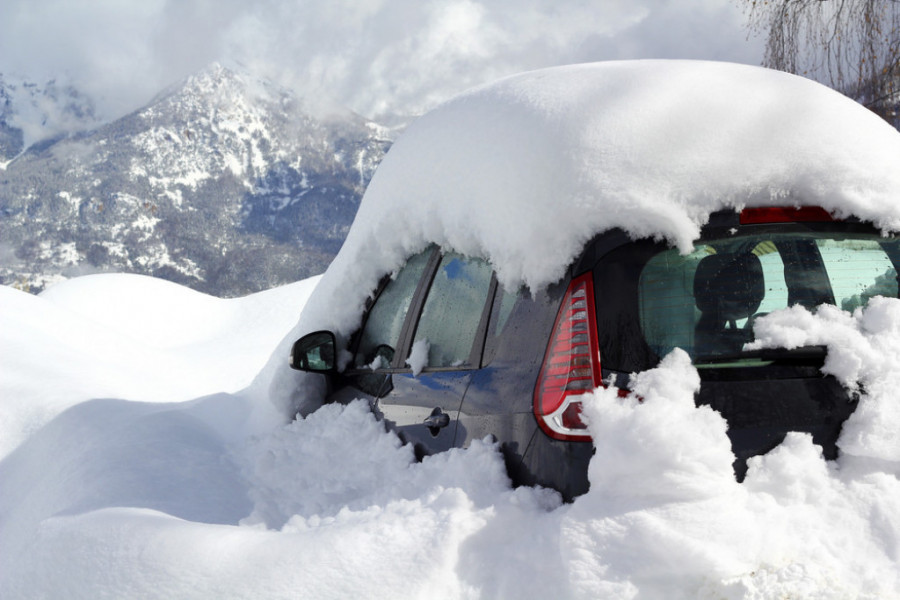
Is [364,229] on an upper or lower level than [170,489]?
upper

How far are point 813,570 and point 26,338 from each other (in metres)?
5.23

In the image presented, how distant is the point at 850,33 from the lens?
8.66m

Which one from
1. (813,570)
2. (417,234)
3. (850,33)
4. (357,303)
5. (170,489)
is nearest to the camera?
(813,570)

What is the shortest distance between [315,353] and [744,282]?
91.7 inches

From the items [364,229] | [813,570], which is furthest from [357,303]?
[813,570]

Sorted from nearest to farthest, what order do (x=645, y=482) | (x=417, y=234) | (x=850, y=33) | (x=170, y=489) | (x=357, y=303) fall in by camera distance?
(x=645, y=482)
(x=417, y=234)
(x=170, y=489)
(x=357, y=303)
(x=850, y=33)

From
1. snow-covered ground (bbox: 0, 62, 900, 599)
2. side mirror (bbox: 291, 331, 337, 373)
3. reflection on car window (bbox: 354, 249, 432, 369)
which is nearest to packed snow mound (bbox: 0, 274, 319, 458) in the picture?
snow-covered ground (bbox: 0, 62, 900, 599)

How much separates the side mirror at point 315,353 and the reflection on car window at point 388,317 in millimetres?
144

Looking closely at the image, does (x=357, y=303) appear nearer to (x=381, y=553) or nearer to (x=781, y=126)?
(x=381, y=553)

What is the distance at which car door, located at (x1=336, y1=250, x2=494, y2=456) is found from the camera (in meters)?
2.71

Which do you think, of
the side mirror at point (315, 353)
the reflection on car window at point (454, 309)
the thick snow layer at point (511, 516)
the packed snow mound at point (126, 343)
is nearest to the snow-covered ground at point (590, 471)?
the thick snow layer at point (511, 516)

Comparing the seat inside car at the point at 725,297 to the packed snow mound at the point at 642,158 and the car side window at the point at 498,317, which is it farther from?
the car side window at the point at 498,317

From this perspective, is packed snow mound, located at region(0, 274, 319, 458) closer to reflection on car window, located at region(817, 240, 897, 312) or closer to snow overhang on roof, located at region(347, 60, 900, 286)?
snow overhang on roof, located at region(347, 60, 900, 286)

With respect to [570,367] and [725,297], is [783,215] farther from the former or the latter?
[570,367]
